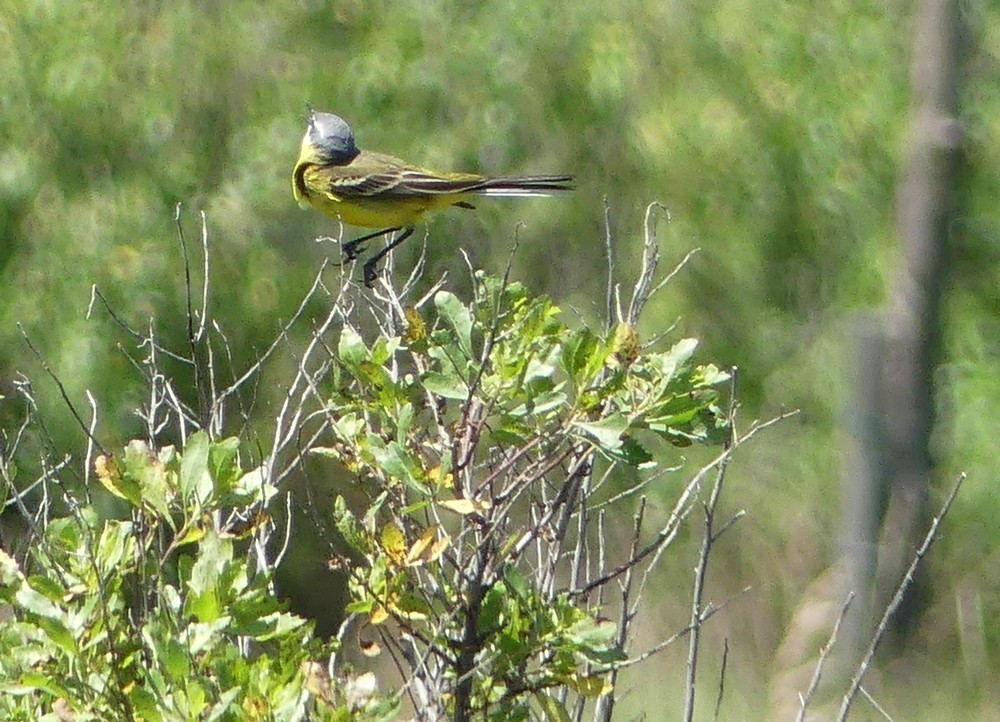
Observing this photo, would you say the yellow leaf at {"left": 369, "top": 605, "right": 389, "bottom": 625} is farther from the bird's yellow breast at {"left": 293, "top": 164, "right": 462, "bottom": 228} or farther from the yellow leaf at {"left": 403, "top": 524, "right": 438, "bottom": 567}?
the bird's yellow breast at {"left": 293, "top": 164, "right": 462, "bottom": 228}

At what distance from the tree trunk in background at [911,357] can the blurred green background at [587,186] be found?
1.25 meters

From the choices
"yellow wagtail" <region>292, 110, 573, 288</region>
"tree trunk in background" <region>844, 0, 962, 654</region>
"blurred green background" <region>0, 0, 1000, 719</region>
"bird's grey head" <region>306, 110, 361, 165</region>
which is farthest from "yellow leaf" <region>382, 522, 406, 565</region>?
"blurred green background" <region>0, 0, 1000, 719</region>

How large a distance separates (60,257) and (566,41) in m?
3.74

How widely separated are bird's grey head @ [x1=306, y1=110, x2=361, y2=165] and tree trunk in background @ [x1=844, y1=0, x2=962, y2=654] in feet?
8.75

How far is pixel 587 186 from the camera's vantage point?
11.7 meters

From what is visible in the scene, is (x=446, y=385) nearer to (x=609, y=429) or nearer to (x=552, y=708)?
(x=609, y=429)

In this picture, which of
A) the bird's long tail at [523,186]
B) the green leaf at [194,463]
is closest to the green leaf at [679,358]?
the green leaf at [194,463]

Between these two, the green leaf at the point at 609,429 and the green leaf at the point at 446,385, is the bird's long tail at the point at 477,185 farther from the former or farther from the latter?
the green leaf at the point at 609,429

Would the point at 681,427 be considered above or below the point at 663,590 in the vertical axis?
above

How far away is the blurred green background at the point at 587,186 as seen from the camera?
32.6ft

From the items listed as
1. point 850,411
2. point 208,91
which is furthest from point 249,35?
point 850,411

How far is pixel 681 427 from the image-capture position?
255 cm

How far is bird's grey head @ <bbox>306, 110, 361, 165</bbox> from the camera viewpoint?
671cm

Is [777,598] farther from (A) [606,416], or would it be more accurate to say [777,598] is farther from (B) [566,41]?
(A) [606,416]
